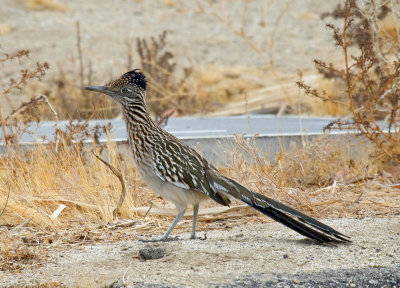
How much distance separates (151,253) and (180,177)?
71 cm

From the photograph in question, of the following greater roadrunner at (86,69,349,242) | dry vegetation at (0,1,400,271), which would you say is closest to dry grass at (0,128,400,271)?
dry vegetation at (0,1,400,271)

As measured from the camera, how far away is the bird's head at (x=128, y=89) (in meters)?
5.86

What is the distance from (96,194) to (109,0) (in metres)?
20.7

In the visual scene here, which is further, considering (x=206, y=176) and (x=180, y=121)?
(x=180, y=121)

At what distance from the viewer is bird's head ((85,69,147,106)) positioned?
19.2ft

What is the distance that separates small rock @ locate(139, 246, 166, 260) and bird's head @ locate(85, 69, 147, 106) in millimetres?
1316

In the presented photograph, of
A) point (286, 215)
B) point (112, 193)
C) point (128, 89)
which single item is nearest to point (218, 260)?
point (286, 215)

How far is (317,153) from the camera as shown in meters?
7.57

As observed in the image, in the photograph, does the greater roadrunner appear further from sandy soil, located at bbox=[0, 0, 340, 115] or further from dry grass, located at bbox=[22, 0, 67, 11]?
dry grass, located at bbox=[22, 0, 67, 11]

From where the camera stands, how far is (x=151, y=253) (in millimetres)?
5031

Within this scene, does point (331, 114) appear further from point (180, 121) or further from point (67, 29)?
point (67, 29)

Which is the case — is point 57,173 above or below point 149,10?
below

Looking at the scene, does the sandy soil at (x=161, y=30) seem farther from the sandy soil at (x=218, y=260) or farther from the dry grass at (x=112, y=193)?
the sandy soil at (x=218, y=260)

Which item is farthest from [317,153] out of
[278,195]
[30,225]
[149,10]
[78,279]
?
[149,10]
